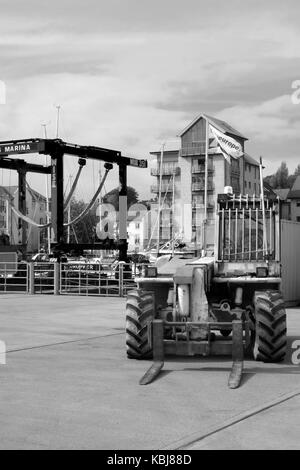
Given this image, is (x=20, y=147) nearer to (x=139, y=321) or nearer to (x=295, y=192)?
(x=139, y=321)

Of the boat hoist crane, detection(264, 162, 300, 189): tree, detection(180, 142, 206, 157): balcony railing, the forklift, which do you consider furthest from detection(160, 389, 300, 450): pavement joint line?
detection(264, 162, 300, 189): tree

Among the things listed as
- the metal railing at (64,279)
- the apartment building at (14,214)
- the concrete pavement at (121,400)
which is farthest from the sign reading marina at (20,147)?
the concrete pavement at (121,400)

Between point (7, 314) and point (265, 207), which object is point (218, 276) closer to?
point (265, 207)

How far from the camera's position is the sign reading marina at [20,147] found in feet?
94.2

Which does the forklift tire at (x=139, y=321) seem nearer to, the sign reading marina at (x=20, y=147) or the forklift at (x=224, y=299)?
the forklift at (x=224, y=299)

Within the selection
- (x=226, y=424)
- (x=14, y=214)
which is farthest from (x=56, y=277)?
(x=226, y=424)

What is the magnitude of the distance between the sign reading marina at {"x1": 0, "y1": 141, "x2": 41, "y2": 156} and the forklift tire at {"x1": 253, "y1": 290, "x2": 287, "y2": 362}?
19185 mm

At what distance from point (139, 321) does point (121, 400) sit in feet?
8.50

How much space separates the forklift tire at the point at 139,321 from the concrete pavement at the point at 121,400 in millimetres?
229

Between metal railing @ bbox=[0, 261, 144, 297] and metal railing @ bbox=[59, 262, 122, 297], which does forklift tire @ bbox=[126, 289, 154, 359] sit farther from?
metal railing @ bbox=[59, 262, 122, 297]

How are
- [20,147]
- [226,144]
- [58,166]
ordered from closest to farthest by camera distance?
[226,144], [20,147], [58,166]

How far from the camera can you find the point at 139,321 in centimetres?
1101
